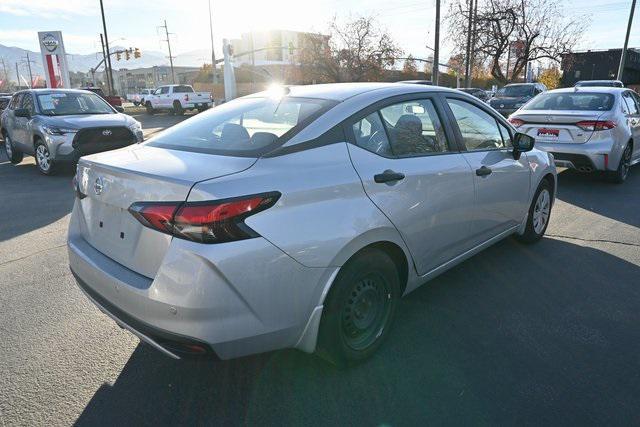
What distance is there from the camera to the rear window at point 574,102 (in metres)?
7.56

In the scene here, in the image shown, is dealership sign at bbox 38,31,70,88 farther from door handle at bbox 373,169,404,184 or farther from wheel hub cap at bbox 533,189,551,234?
door handle at bbox 373,169,404,184

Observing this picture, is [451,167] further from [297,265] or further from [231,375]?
[231,375]

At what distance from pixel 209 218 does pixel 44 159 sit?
28.9 ft

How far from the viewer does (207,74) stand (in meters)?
64.9

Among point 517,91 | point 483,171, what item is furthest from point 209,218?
point 517,91

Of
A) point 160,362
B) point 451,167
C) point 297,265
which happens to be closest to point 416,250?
point 451,167

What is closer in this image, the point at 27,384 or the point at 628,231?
the point at 27,384

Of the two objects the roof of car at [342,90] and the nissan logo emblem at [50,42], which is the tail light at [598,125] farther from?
the nissan logo emblem at [50,42]

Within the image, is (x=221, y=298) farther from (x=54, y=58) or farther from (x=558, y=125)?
(x=54, y=58)

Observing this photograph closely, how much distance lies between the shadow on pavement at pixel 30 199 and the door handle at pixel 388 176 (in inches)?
190

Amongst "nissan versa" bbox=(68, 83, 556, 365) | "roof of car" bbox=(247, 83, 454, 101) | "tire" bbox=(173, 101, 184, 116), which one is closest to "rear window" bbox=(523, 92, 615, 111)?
"nissan versa" bbox=(68, 83, 556, 365)

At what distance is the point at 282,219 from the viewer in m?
2.19

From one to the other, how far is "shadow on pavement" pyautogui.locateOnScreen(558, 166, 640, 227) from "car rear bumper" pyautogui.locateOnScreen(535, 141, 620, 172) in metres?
0.38

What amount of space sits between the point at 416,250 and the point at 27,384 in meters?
2.46
